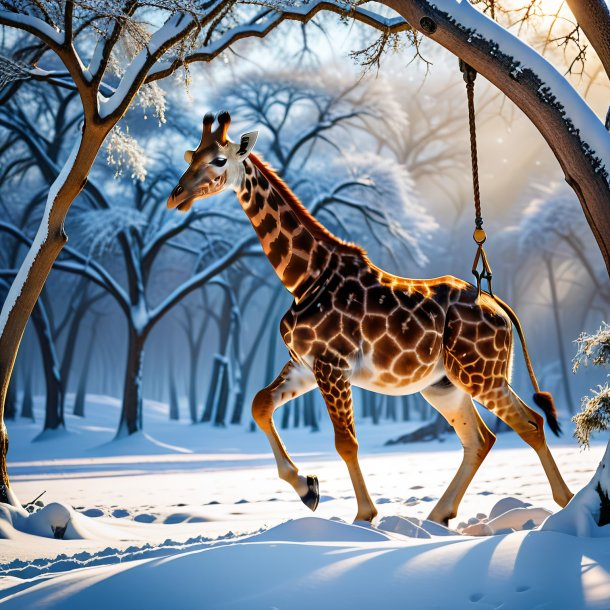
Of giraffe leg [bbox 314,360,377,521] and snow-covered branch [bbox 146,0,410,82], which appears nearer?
giraffe leg [bbox 314,360,377,521]

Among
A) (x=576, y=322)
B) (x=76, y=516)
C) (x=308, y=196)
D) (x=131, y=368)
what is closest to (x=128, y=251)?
(x=131, y=368)

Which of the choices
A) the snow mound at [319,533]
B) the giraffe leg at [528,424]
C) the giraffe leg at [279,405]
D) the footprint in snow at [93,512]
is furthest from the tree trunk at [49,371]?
the snow mound at [319,533]

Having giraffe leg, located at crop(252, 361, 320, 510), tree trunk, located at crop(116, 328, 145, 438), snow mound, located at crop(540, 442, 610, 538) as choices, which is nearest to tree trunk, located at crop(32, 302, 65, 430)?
tree trunk, located at crop(116, 328, 145, 438)

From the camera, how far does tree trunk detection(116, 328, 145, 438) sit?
1538 centimetres

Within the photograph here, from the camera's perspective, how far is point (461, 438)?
5258 mm

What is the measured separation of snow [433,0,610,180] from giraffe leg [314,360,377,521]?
208 cm

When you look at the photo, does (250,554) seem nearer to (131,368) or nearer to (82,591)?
(82,591)

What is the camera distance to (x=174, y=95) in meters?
19.8

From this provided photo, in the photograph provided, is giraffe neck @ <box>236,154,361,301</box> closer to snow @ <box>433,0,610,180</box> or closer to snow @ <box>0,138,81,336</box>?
snow @ <box>433,0,610,180</box>

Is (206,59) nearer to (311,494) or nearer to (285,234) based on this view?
(285,234)

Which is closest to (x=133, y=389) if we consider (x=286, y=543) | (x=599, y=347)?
(x=599, y=347)

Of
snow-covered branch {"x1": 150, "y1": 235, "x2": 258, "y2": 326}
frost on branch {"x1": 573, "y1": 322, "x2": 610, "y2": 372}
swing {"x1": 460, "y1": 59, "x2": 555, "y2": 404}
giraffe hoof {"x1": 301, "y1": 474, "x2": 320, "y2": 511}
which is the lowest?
giraffe hoof {"x1": 301, "y1": 474, "x2": 320, "y2": 511}

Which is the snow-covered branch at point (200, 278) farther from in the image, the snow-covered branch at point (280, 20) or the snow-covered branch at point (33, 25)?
the snow-covered branch at point (33, 25)

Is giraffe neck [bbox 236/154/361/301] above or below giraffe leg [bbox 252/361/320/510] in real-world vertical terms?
above
